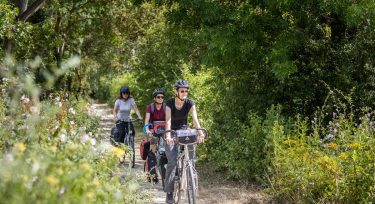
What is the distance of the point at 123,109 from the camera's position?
1192 centimetres

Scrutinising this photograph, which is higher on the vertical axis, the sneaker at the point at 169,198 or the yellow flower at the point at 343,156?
the yellow flower at the point at 343,156

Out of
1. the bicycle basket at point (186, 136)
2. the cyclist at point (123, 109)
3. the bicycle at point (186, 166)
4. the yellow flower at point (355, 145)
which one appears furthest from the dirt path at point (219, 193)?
the cyclist at point (123, 109)

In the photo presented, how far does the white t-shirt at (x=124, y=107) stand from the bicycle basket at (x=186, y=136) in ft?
16.3

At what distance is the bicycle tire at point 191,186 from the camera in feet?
23.0

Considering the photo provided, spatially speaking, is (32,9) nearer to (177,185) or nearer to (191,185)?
(177,185)

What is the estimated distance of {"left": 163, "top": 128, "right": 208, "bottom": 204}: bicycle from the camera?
7031 mm

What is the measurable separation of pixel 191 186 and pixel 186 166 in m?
0.31

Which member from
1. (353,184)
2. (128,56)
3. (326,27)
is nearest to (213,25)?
(326,27)

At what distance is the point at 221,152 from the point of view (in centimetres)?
1123

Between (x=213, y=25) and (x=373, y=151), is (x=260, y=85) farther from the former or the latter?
(x=373, y=151)

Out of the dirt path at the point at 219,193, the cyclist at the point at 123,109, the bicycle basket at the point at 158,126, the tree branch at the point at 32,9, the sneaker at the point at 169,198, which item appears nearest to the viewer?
the sneaker at the point at 169,198

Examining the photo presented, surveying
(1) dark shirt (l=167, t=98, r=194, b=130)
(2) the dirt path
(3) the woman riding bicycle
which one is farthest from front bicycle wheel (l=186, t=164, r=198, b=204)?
(3) the woman riding bicycle

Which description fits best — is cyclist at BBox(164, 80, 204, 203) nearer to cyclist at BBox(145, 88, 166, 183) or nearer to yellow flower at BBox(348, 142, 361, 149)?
cyclist at BBox(145, 88, 166, 183)

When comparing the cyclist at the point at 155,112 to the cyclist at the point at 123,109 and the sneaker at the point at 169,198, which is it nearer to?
the sneaker at the point at 169,198
